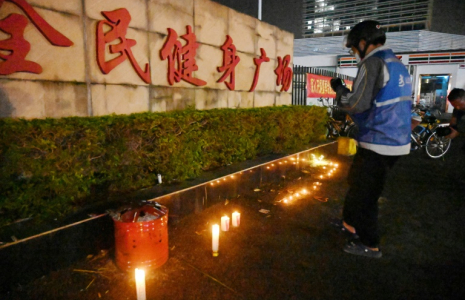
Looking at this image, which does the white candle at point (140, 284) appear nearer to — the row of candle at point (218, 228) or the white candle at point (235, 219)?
the row of candle at point (218, 228)

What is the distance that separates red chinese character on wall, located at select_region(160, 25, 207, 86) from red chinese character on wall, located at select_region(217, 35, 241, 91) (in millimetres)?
929

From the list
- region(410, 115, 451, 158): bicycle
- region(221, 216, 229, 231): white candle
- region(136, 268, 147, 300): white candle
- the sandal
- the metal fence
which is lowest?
the sandal

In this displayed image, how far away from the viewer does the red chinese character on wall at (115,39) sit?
454 cm

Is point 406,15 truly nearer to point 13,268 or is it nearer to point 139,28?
point 139,28

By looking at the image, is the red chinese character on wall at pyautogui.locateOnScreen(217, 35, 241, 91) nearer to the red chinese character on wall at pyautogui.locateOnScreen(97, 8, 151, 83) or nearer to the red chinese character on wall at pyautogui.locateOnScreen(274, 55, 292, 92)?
the red chinese character on wall at pyautogui.locateOnScreen(274, 55, 292, 92)

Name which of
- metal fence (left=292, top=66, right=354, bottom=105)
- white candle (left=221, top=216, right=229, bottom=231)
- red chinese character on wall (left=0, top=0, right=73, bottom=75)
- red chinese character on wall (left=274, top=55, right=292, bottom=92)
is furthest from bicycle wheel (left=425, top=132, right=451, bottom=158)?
red chinese character on wall (left=0, top=0, right=73, bottom=75)

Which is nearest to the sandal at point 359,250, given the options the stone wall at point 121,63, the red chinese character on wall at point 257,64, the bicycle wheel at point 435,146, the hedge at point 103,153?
the hedge at point 103,153

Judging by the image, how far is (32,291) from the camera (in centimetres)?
280

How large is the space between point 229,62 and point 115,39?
300cm

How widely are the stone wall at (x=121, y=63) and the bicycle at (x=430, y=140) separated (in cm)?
614

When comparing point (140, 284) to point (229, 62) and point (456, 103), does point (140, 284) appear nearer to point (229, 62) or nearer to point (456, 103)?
point (229, 62)

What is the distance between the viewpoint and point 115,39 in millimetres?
4742

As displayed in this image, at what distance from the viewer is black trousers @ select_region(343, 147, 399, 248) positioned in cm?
322

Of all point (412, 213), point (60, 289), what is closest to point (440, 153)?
point (412, 213)
